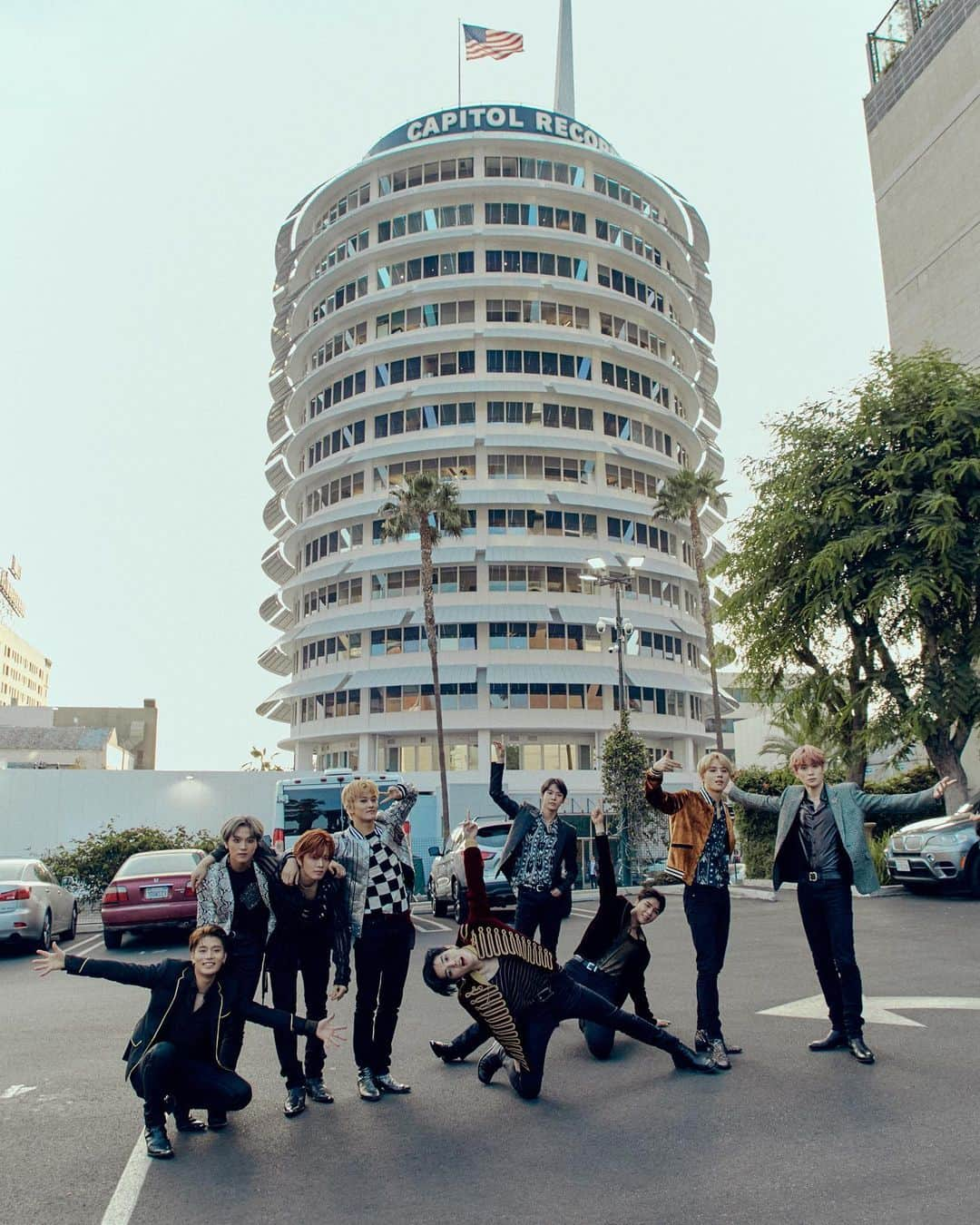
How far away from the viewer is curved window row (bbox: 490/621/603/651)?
51.4 meters

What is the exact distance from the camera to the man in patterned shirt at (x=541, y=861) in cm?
757

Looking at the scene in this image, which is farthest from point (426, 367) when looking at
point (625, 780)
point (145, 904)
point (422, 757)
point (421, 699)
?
point (145, 904)

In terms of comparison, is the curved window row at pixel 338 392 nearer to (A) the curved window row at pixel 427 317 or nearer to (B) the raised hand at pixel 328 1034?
(A) the curved window row at pixel 427 317

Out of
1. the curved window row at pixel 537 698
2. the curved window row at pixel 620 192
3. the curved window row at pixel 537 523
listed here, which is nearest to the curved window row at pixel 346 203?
the curved window row at pixel 620 192

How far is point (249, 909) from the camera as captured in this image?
19.3 ft

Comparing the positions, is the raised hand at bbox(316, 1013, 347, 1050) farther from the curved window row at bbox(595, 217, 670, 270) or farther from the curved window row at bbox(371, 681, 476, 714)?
the curved window row at bbox(595, 217, 670, 270)

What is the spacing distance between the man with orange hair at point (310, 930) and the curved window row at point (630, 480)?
50.0 metres

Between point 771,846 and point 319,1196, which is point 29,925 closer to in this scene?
point 319,1196

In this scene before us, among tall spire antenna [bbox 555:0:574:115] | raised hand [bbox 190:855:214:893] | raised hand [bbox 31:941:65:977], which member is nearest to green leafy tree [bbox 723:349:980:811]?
raised hand [bbox 190:855:214:893]

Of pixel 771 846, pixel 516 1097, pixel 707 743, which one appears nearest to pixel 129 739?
pixel 707 743

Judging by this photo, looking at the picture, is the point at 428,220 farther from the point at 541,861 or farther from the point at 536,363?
the point at 541,861

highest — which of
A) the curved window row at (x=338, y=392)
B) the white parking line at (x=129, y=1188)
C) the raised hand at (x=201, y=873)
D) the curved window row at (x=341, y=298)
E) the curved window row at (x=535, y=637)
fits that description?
the curved window row at (x=341, y=298)

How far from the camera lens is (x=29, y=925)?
13.8 metres

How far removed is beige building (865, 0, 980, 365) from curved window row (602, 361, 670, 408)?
20038 millimetres
